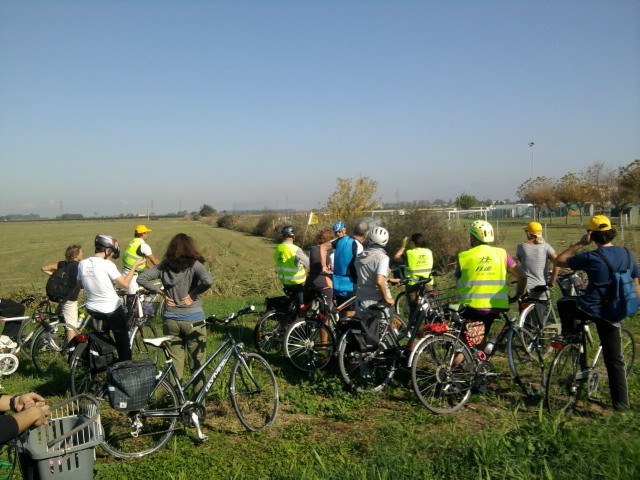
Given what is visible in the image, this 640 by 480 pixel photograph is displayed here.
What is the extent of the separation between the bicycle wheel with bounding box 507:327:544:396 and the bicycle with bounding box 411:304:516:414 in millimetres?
266

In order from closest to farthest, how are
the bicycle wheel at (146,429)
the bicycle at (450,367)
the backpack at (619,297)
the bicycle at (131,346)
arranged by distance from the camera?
the bicycle wheel at (146,429)
the backpack at (619,297)
the bicycle at (450,367)
the bicycle at (131,346)

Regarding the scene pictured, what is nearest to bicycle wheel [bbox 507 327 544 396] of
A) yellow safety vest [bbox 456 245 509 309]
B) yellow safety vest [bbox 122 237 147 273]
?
yellow safety vest [bbox 456 245 509 309]

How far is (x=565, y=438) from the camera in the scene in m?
4.27

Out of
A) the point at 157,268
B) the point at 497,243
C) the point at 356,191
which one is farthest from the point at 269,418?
the point at 356,191

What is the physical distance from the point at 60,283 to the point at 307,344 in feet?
12.2

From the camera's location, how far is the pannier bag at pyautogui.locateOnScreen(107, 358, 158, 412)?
475 centimetres

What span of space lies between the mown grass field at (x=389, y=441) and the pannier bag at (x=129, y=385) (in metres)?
0.55

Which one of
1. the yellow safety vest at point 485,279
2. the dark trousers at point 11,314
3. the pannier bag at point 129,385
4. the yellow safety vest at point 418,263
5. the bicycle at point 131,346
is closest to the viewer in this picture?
the pannier bag at point 129,385

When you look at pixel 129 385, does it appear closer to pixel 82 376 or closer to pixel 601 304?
pixel 82 376

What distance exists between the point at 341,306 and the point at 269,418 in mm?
2553

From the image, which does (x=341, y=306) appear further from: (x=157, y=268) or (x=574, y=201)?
(x=574, y=201)

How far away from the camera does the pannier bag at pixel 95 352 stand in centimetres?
597

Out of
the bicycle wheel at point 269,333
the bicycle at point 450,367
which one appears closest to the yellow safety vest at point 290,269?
the bicycle wheel at point 269,333

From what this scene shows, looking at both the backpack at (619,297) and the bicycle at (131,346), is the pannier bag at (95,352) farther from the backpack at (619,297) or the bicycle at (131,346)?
the backpack at (619,297)
